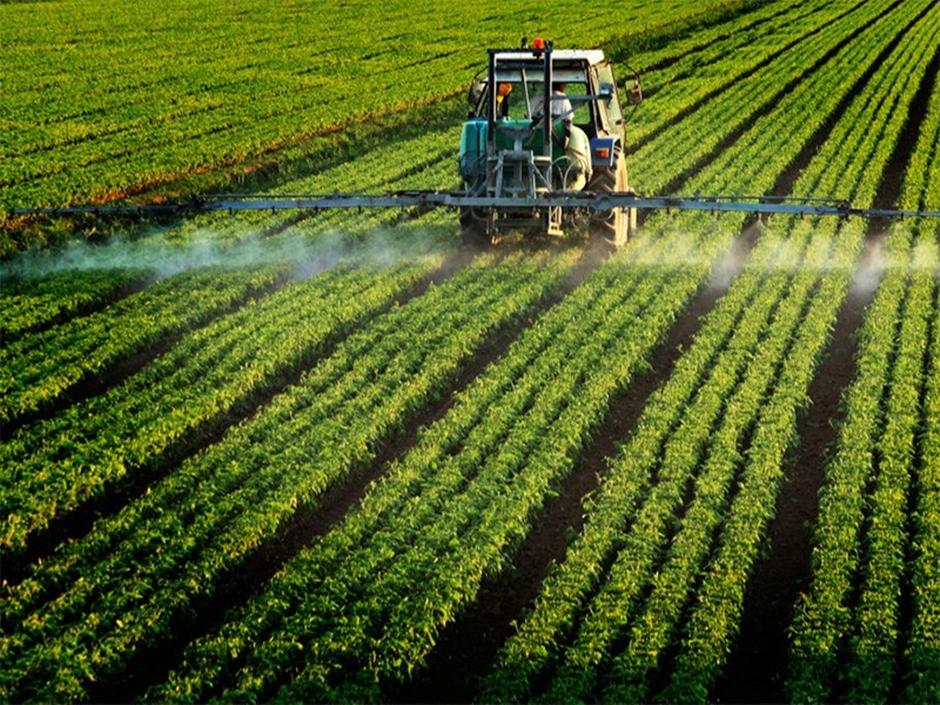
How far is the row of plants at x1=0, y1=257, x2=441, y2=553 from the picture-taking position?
1033 cm

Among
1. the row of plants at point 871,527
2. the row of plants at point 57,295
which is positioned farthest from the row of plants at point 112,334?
the row of plants at point 871,527

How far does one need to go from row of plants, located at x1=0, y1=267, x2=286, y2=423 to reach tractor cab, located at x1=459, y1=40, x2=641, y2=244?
131 inches

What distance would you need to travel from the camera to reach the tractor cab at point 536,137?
16.0 m

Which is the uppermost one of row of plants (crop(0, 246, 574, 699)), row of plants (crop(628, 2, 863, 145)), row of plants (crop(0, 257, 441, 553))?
row of plants (crop(628, 2, 863, 145))

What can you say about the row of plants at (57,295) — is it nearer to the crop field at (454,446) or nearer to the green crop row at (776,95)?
the crop field at (454,446)

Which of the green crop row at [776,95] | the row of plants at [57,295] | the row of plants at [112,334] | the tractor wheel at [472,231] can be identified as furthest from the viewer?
the green crop row at [776,95]

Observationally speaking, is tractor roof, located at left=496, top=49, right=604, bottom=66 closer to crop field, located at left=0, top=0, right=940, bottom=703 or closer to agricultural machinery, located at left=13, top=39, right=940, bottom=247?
agricultural machinery, located at left=13, top=39, right=940, bottom=247

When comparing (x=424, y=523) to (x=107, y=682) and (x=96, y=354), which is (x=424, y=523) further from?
(x=96, y=354)

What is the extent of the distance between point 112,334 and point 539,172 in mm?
6103

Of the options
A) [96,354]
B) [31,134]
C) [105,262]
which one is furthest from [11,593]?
[31,134]

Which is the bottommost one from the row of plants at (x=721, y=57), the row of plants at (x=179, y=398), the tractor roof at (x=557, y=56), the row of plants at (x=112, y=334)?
the row of plants at (x=179, y=398)

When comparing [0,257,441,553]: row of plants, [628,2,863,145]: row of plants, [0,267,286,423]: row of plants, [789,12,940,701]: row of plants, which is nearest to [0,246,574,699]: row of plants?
[0,257,441,553]: row of plants

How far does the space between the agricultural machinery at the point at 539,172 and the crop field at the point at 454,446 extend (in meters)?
0.93

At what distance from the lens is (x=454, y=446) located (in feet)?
37.9
